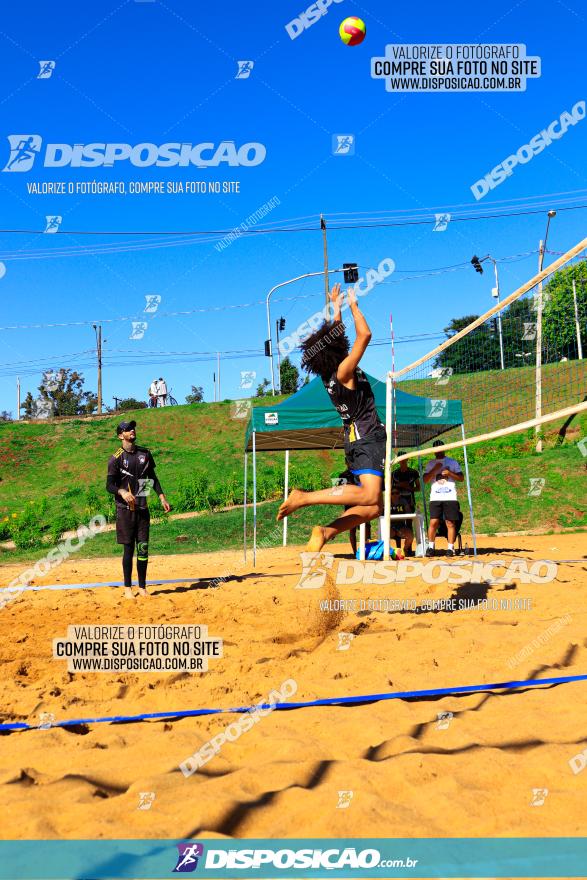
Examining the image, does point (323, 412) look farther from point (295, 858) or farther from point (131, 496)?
point (295, 858)

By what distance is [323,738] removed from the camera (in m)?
2.86

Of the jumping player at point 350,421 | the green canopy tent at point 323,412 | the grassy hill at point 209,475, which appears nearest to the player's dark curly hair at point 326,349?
the jumping player at point 350,421

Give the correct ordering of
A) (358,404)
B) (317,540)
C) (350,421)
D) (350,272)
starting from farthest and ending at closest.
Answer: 1. (350,272)
2. (350,421)
3. (358,404)
4. (317,540)

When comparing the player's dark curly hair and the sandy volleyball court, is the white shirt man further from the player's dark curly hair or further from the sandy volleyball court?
the player's dark curly hair

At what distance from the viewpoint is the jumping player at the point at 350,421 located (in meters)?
4.78

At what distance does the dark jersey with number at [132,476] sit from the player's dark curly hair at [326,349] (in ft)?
9.90

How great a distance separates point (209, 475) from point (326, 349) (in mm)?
20513

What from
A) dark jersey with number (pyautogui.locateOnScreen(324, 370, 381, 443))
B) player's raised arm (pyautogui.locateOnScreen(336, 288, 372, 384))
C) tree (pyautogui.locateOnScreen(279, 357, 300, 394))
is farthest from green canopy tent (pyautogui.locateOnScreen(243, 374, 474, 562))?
tree (pyautogui.locateOnScreen(279, 357, 300, 394))

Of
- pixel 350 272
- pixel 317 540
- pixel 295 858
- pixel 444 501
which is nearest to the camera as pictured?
pixel 295 858

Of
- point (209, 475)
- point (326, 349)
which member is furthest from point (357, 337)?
point (209, 475)

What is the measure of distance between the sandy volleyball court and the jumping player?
860 mm

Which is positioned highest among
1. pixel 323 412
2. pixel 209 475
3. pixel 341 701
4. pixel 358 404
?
pixel 323 412

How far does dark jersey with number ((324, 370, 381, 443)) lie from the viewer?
516 centimetres

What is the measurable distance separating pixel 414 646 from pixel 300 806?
89.4 inches
